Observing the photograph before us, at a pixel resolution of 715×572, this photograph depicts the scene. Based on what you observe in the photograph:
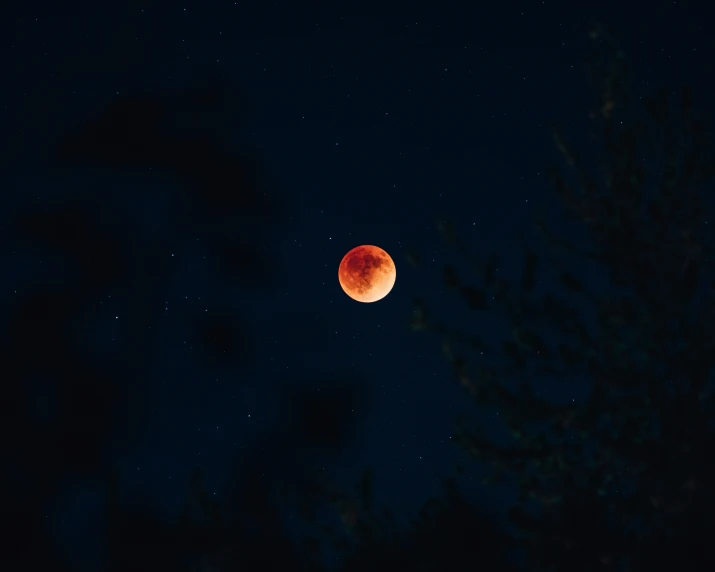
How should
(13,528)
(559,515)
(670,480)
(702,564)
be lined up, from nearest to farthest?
(702,564) < (670,480) < (559,515) < (13,528)

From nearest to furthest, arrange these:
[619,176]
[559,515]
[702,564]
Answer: [702,564] < [559,515] < [619,176]

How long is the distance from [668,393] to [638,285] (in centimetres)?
79

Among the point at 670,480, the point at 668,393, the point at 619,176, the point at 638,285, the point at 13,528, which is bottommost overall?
the point at 13,528

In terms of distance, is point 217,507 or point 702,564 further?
point 217,507

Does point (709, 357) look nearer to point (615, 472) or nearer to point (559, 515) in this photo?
point (615, 472)

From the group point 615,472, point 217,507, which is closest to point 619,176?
point 615,472

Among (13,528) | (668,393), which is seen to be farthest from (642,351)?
(13,528)

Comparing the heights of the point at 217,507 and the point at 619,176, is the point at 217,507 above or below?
below

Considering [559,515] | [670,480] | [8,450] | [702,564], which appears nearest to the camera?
[702,564]

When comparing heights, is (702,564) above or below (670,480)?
below

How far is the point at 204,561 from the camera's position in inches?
240

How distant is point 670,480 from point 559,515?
802 millimetres

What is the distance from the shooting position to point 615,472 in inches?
205

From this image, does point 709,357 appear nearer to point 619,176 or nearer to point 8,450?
point 619,176
